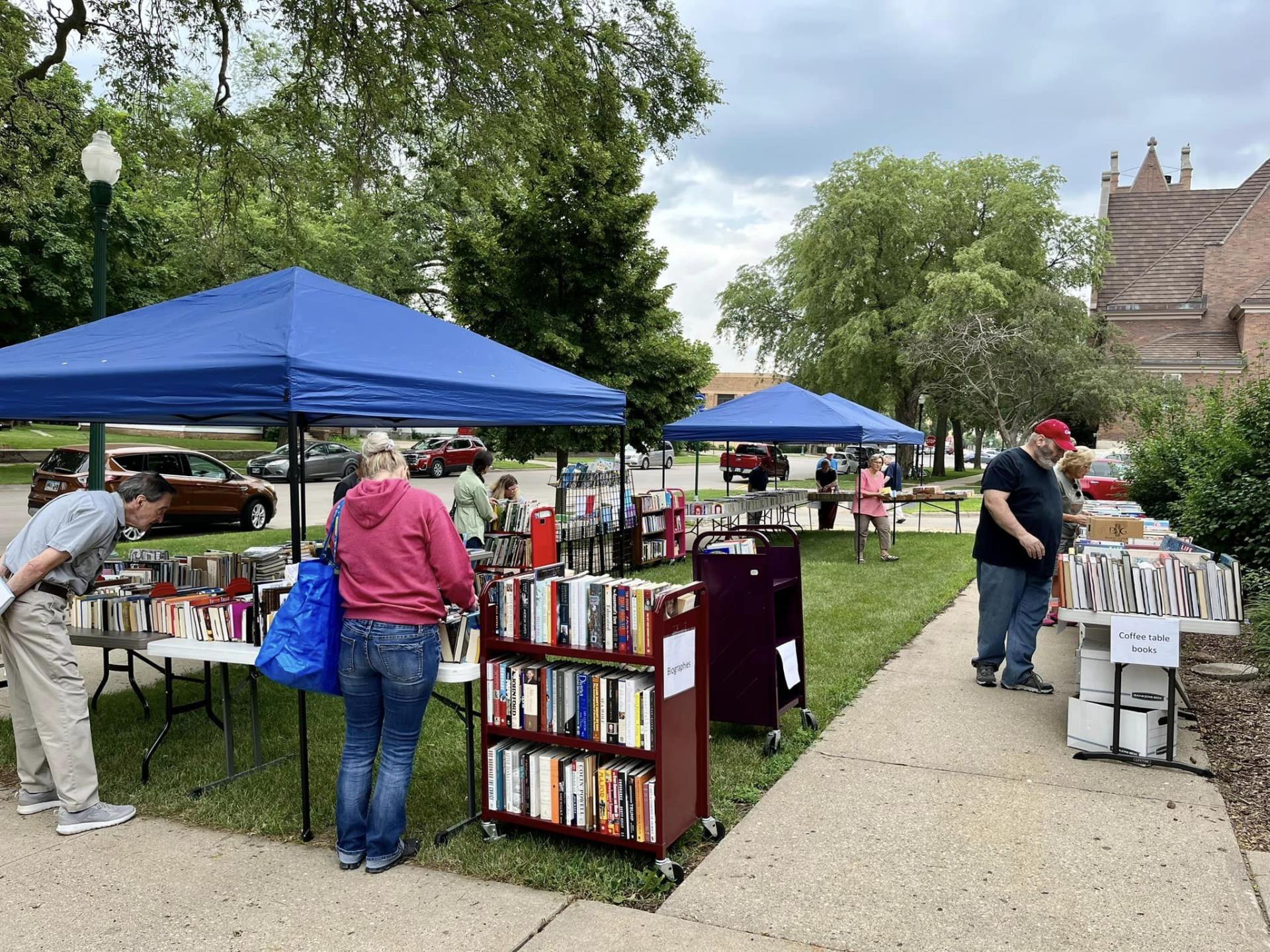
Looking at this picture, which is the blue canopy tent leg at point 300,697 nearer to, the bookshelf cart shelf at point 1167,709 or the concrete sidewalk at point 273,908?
the concrete sidewalk at point 273,908

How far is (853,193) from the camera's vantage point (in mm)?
34562

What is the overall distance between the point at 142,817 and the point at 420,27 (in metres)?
9.72

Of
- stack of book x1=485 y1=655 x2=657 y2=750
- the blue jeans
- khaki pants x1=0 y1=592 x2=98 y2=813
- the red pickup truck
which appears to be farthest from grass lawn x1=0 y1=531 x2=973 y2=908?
the red pickup truck

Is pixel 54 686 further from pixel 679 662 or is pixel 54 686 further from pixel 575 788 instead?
pixel 679 662

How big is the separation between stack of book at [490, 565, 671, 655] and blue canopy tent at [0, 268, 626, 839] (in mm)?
1062

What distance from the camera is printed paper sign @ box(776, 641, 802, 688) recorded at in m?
5.27

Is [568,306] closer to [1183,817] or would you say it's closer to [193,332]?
[193,332]

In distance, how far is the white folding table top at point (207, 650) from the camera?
4484 mm

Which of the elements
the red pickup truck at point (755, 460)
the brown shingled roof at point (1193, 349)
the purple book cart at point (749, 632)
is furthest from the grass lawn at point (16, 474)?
the brown shingled roof at point (1193, 349)

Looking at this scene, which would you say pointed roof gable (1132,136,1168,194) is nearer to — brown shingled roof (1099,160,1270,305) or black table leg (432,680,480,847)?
brown shingled roof (1099,160,1270,305)

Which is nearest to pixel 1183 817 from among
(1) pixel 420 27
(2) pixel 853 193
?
(1) pixel 420 27

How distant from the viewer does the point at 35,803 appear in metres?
4.52

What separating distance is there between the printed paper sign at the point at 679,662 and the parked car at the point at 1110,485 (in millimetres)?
13883

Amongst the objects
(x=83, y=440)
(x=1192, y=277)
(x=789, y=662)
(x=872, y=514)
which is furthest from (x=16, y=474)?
(x=1192, y=277)
